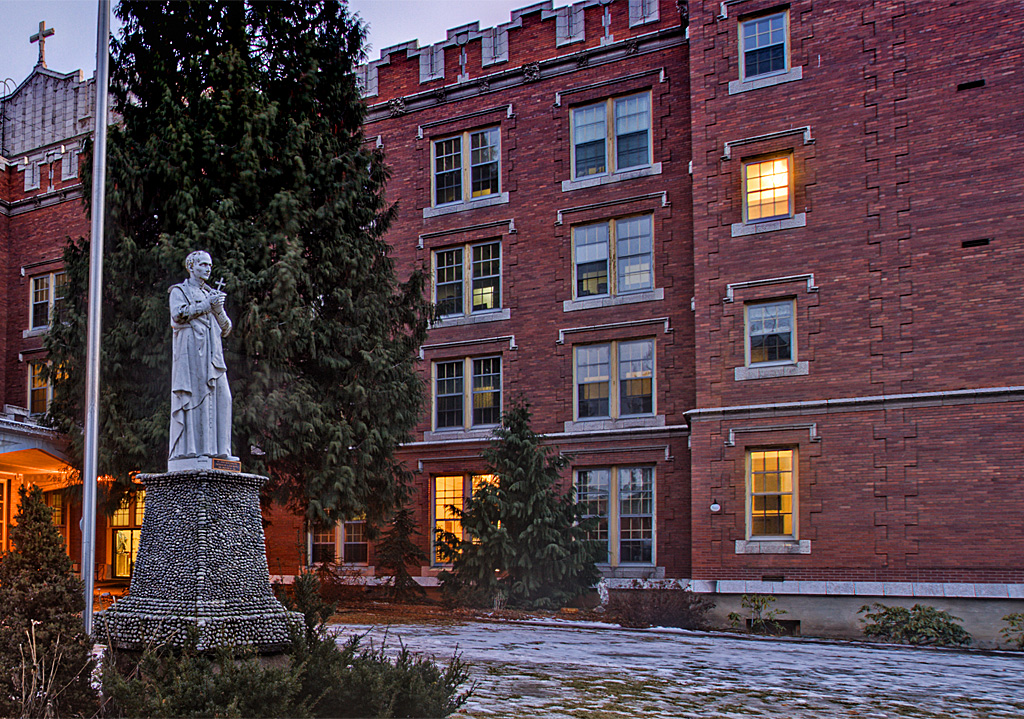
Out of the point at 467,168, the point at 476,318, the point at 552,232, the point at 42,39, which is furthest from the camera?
the point at 42,39

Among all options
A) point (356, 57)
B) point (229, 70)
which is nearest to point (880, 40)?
point (356, 57)

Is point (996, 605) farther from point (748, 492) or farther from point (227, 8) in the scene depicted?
point (227, 8)

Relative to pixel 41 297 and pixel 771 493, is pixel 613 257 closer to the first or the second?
pixel 771 493

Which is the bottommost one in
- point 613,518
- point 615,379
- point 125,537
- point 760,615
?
point 760,615

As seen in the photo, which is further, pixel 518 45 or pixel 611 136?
pixel 518 45

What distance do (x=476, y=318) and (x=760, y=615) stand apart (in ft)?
37.1

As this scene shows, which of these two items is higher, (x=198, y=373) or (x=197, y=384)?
(x=198, y=373)

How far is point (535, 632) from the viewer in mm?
18531

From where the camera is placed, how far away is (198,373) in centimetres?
1043

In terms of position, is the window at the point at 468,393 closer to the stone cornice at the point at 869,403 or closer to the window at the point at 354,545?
the window at the point at 354,545

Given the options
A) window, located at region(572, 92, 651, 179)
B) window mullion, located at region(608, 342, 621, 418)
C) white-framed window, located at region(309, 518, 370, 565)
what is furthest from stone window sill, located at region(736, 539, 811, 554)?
white-framed window, located at region(309, 518, 370, 565)

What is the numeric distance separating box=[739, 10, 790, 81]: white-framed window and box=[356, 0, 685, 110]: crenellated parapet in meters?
2.32

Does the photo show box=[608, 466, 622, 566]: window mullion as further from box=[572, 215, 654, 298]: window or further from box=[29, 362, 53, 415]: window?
box=[29, 362, 53, 415]: window

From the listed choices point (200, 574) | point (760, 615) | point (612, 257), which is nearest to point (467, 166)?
point (612, 257)
